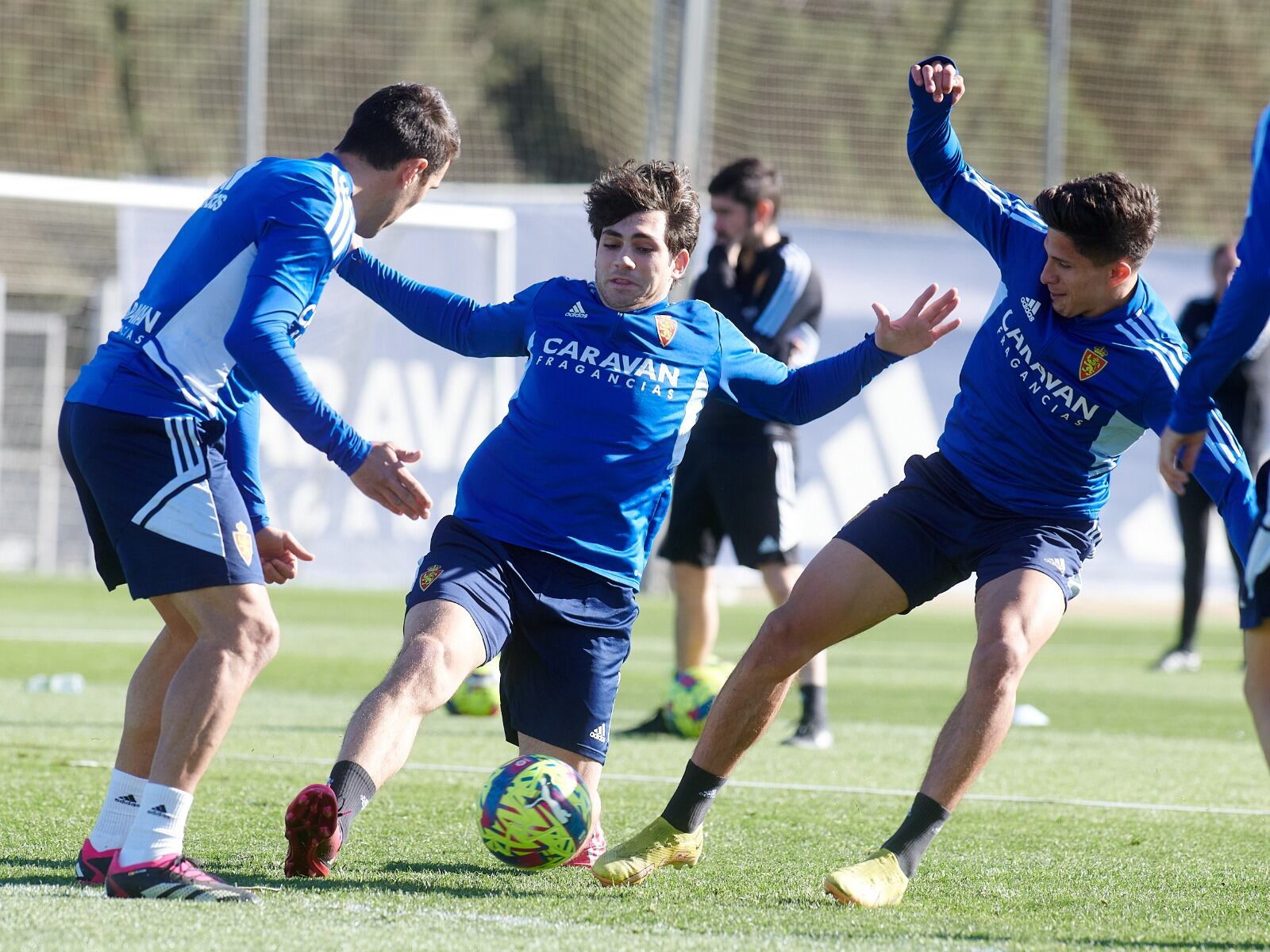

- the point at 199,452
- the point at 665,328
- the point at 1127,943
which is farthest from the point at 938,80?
the point at 1127,943

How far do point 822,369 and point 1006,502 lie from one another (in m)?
0.66

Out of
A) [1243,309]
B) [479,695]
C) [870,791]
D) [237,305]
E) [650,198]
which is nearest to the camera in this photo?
[1243,309]

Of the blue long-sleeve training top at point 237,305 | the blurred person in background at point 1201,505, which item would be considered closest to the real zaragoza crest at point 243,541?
the blue long-sleeve training top at point 237,305

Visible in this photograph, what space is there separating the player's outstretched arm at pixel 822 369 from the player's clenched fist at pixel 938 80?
1.86ft

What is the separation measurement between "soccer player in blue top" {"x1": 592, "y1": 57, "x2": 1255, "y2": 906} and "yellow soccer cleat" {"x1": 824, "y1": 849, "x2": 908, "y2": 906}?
0.34ft

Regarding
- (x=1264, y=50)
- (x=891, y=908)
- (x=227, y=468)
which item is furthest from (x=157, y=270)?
(x=1264, y=50)

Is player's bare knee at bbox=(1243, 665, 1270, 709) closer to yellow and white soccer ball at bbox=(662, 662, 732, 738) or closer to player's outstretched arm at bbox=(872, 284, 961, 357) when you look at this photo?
player's outstretched arm at bbox=(872, 284, 961, 357)

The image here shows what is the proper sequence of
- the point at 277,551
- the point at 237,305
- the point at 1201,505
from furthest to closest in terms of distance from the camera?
1. the point at 1201,505
2. the point at 277,551
3. the point at 237,305

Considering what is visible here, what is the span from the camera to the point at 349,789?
14.1 ft

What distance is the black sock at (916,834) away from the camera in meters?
4.43

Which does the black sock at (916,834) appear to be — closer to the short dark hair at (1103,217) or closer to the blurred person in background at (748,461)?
the short dark hair at (1103,217)

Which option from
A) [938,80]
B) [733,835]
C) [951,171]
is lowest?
[733,835]

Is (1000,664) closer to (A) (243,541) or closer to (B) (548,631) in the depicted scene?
(B) (548,631)

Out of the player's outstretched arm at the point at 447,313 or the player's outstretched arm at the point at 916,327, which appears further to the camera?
the player's outstretched arm at the point at 447,313
